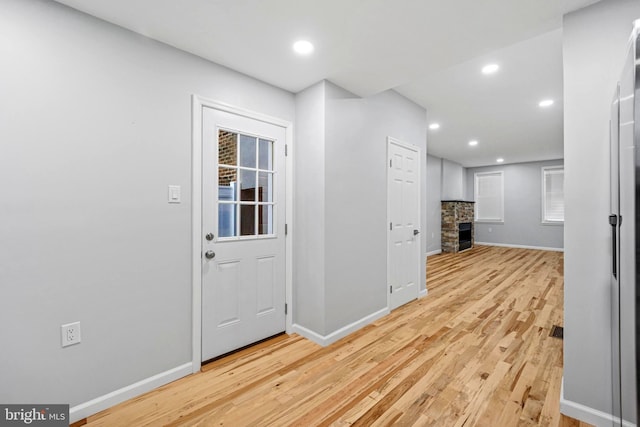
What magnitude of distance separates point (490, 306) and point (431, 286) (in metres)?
1.02

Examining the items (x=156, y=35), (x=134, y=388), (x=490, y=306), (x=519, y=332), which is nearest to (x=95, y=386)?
(x=134, y=388)

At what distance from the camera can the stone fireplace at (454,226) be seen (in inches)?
307

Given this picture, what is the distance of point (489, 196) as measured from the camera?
914 cm

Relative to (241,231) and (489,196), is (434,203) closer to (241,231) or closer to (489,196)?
(489,196)

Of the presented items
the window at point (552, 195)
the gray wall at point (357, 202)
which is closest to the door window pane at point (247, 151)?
the gray wall at point (357, 202)

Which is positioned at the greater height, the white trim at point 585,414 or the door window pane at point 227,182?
the door window pane at point 227,182

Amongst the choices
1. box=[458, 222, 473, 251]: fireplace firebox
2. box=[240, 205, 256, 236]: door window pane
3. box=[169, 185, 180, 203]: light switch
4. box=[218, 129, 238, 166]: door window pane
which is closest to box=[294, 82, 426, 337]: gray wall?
box=[240, 205, 256, 236]: door window pane

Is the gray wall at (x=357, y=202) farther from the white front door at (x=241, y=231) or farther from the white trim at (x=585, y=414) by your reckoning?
the white trim at (x=585, y=414)

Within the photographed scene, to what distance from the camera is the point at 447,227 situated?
7.90m

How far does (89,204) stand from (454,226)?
796 centimetres

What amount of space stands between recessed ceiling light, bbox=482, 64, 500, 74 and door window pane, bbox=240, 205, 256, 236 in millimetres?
2736

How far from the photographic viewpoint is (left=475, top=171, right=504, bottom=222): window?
8.93 m

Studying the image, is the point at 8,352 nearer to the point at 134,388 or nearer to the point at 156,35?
the point at 134,388

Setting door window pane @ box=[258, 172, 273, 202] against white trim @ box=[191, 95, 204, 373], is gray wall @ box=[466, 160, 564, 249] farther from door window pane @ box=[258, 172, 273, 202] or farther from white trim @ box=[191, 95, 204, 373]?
white trim @ box=[191, 95, 204, 373]
